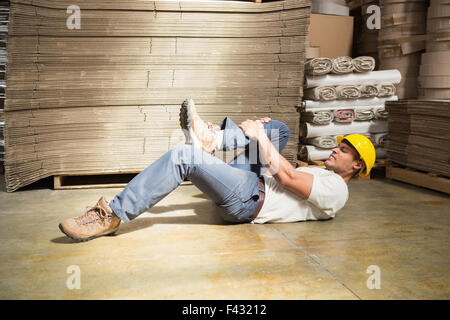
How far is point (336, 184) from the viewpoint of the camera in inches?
132

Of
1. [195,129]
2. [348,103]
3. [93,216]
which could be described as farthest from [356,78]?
[93,216]

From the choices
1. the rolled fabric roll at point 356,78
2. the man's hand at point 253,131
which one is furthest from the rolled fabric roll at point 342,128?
the man's hand at point 253,131

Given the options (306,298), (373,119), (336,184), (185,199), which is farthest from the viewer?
(373,119)

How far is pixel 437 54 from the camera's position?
565 centimetres

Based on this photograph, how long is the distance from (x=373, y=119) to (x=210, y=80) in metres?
2.46

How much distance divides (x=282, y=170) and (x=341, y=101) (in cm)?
311

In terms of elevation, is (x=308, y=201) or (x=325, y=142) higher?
(x=325, y=142)

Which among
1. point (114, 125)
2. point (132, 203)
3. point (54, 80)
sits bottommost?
point (132, 203)

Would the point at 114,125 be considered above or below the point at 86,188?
above

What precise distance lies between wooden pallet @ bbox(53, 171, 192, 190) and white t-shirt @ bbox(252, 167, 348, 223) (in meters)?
2.06

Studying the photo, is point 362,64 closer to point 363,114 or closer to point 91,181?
point 363,114

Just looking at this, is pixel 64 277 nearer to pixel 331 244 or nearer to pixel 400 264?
pixel 331 244

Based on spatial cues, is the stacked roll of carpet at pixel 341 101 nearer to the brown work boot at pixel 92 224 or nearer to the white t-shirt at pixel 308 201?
the white t-shirt at pixel 308 201
